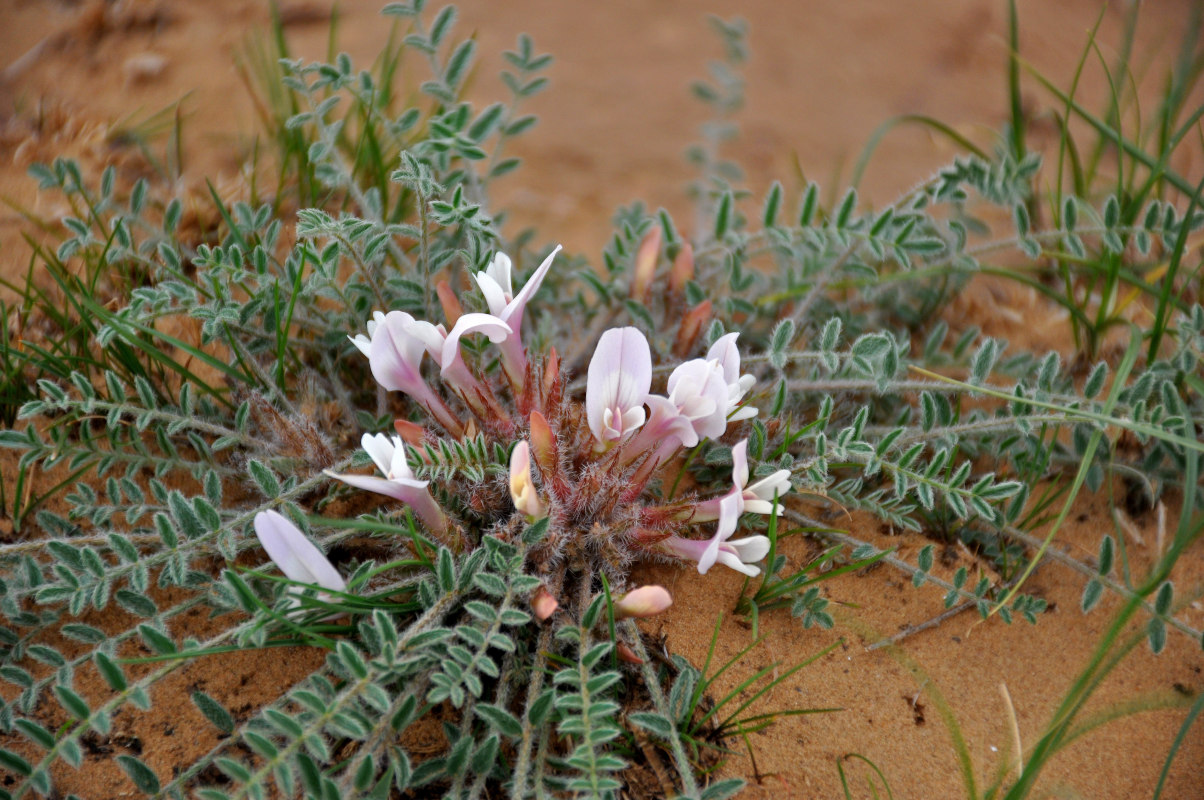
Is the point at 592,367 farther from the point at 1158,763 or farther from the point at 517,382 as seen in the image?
the point at 1158,763

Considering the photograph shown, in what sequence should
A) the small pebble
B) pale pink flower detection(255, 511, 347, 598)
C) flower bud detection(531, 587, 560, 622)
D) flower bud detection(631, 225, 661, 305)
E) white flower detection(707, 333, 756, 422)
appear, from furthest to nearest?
the small pebble
flower bud detection(631, 225, 661, 305)
white flower detection(707, 333, 756, 422)
flower bud detection(531, 587, 560, 622)
pale pink flower detection(255, 511, 347, 598)

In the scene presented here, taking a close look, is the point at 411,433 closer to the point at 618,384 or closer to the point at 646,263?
the point at 618,384

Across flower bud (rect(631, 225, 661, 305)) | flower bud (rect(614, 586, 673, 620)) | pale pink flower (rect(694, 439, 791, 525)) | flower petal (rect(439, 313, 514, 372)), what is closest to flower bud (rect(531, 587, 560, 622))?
flower bud (rect(614, 586, 673, 620))

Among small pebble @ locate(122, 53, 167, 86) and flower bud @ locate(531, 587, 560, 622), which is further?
small pebble @ locate(122, 53, 167, 86)

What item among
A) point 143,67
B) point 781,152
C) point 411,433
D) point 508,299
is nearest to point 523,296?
point 508,299

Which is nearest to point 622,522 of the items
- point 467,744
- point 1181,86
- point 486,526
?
point 486,526

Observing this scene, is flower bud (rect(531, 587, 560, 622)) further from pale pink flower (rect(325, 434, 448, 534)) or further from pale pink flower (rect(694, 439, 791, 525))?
pale pink flower (rect(694, 439, 791, 525))

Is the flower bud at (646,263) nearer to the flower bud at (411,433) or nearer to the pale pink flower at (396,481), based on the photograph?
the flower bud at (411,433)
